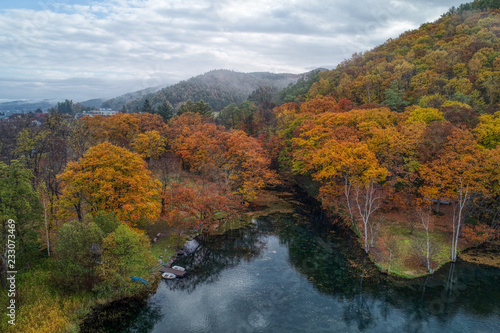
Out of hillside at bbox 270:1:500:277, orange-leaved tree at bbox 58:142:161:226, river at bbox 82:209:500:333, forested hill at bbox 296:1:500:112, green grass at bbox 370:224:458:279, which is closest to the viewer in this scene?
river at bbox 82:209:500:333

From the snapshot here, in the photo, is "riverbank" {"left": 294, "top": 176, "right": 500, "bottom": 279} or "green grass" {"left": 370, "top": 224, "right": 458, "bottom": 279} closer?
"green grass" {"left": 370, "top": 224, "right": 458, "bottom": 279}

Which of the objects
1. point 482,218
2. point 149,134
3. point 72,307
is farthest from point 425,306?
point 149,134

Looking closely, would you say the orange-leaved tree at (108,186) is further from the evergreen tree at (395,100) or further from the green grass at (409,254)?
the evergreen tree at (395,100)

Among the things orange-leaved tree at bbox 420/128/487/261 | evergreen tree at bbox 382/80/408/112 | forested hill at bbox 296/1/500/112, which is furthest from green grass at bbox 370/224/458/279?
evergreen tree at bbox 382/80/408/112

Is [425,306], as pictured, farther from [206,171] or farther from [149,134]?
[149,134]

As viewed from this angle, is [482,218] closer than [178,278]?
No

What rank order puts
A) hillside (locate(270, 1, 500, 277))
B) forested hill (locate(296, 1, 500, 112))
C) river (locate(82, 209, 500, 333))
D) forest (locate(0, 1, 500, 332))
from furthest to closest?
forested hill (locate(296, 1, 500, 112)) < hillside (locate(270, 1, 500, 277)) < forest (locate(0, 1, 500, 332)) < river (locate(82, 209, 500, 333))

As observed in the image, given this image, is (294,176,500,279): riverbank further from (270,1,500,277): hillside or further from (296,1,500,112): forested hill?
(296,1,500,112): forested hill
